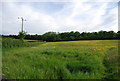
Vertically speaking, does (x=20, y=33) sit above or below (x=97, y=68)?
above

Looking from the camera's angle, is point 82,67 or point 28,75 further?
point 82,67

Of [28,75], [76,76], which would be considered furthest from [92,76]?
[28,75]

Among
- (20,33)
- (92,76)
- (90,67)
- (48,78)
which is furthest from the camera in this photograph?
(20,33)

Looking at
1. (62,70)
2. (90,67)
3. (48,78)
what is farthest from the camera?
(90,67)

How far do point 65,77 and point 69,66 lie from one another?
3.80 feet

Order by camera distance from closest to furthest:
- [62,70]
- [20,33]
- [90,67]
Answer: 1. [62,70]
2. [90,67]
3. [20,33]

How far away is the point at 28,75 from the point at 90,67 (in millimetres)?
2555

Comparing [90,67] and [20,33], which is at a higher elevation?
[20,33]

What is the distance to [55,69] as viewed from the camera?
4273 millimetres

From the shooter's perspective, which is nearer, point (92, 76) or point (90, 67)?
point (92, 76)

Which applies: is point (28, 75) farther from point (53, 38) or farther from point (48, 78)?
point (53, 38)

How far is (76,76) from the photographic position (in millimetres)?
3762

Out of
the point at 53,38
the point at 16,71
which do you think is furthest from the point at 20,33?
the point at 16,71

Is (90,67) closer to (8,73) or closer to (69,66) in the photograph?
(69,66)
